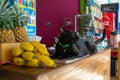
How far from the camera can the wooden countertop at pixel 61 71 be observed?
Result: 66 centimetres

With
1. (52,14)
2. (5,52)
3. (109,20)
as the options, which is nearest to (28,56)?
(5,52)

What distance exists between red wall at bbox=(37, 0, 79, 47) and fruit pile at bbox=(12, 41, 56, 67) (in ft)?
6.36

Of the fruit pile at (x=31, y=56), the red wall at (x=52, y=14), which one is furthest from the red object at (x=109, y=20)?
the fruit pile at (x=31, y=56)

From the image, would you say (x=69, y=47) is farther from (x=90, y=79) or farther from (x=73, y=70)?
(x=90, y=79)

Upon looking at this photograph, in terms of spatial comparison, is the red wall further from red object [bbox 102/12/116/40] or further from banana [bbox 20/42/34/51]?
banana [bbox 20/42/34/51]

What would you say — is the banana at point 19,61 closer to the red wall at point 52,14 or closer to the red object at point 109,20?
the red wall at point 52,14

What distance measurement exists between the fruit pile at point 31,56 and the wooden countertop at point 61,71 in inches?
1.1

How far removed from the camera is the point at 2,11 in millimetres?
957

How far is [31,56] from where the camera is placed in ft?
2.45

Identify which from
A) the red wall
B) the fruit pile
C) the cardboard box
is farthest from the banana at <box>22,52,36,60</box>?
the red wall

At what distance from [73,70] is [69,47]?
14cm

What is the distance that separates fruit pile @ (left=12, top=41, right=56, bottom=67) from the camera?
75cm

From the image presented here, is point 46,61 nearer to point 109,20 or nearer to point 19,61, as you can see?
point 19,61

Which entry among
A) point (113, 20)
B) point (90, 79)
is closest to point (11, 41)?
point (90, 79)
